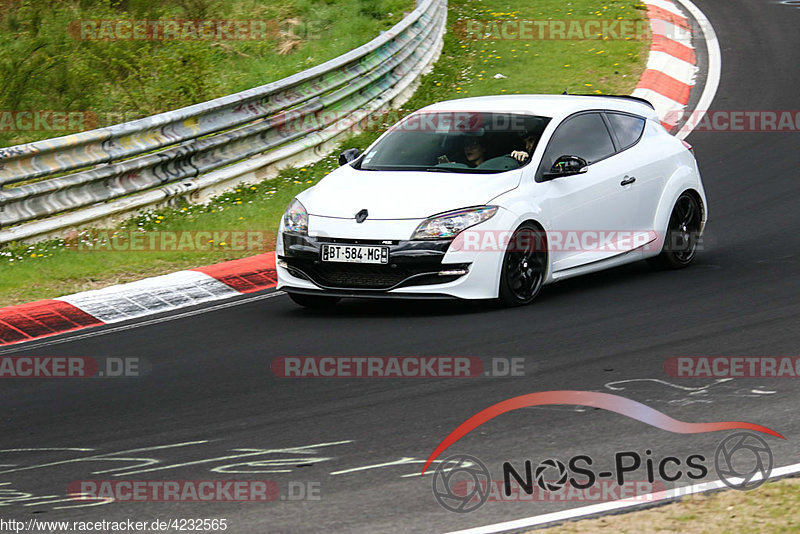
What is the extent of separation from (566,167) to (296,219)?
209cm

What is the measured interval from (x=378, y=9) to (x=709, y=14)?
607 cm

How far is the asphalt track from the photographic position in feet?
17.4

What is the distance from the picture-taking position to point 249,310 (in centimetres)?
930

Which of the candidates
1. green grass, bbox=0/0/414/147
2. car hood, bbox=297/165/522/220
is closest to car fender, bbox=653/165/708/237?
car hood, bbox=297/165/522/220

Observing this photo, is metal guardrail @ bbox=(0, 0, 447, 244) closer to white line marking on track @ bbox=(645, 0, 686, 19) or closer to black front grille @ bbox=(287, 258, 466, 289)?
black front grille @ bbox=(287, 258, 466, 289)

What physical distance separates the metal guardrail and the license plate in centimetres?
346

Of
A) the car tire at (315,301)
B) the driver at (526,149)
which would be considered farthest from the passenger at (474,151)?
the car tire at (315,301)

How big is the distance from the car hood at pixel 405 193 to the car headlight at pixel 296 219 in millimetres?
49

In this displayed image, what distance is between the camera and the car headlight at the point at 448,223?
8453 millimetres

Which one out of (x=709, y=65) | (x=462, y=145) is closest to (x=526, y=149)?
(x=462, y=145)

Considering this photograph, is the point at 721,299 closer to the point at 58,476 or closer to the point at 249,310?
the point at 249,310

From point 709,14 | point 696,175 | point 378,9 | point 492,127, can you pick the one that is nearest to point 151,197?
point 492,127

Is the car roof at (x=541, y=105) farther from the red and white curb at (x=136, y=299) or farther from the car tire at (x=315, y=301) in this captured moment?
the red and white curb at (x=136, y=299)

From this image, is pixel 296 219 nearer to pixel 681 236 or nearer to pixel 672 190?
pixel 672 190
